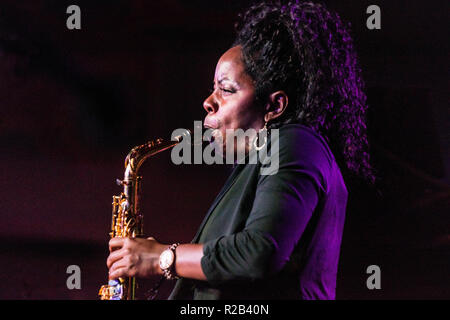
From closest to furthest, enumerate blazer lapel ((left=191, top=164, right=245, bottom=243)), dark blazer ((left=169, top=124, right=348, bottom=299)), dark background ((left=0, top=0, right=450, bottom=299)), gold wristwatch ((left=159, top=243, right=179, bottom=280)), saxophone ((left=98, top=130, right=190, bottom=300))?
dark blazer ((left=169, top=124, right=348, bottom=299)) < gold wristwatch ((left=159, top=243, right=179, bottom=280)) < blazer lapel ((left=191, top=164, right=245, bottom=243)) < saxophone ((left=98, top=130, right=190, bottom=300)) < dark background ((left=0, top=0, right=450, bottom=299))

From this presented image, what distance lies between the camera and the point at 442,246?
272 centimetres

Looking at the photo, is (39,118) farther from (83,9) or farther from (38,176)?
(83,9)

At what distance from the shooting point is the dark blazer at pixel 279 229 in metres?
1.32

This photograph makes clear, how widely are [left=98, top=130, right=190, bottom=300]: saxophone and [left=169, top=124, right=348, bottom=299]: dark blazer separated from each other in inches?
18.0

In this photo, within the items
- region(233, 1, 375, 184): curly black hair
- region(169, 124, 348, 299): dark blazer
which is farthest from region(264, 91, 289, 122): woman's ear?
region(169, 124, 348, 299): dark blazer

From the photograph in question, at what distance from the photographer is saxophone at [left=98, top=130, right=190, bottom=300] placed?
6.49 feet

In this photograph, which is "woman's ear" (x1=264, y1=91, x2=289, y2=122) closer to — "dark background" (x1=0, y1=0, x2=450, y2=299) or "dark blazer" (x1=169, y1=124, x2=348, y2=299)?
"dark blazer" (x1=169, y1=124, x2=348, y2=299)

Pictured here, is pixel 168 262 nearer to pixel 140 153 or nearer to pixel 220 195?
pixel 220 195


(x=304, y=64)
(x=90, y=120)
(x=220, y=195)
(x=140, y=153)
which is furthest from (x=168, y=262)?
(x=90, y=120)

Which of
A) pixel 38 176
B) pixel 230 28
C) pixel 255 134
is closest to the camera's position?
pixel 255 134

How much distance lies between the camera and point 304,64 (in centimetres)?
175

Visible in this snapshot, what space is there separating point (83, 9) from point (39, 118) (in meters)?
0.83

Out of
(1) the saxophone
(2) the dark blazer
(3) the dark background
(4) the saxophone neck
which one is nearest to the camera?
(2) the dark blazer

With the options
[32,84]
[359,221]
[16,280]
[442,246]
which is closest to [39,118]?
[32,84]
